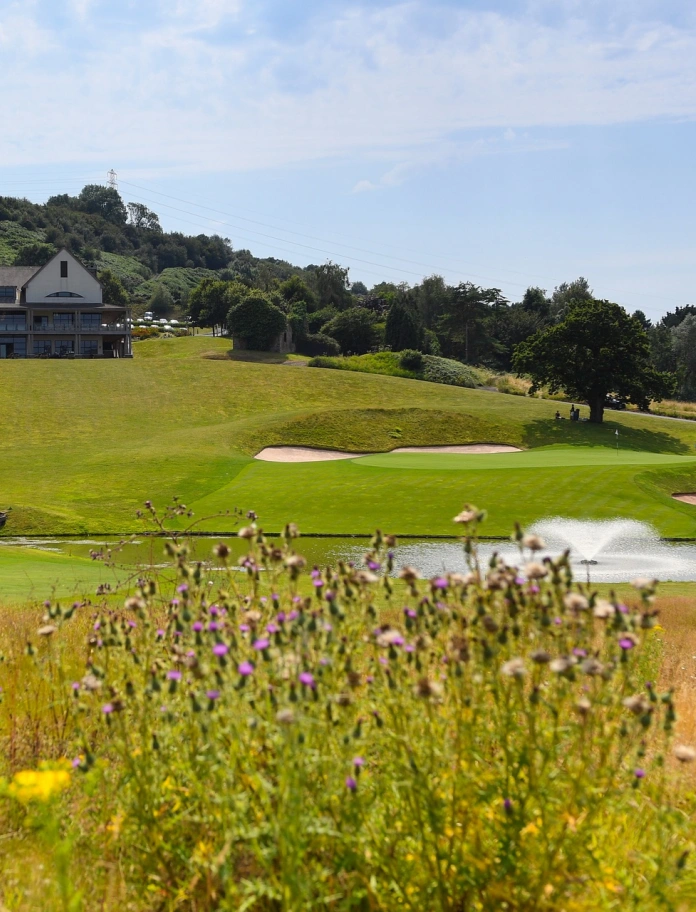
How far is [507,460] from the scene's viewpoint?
138ft

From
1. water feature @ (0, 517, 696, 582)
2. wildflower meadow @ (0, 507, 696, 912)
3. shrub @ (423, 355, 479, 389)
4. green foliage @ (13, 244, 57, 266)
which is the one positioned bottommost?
water feature @ (0, 517, 696, 582)

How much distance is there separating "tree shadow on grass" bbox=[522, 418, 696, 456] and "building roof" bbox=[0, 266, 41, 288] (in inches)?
2530

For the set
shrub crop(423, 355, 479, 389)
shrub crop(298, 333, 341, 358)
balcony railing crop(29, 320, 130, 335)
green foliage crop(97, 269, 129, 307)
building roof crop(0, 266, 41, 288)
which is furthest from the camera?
green foliage crop(97, 269, 129, 307)

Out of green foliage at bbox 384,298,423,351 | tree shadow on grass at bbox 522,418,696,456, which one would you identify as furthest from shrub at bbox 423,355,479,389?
tree shadow on grass at bbox 522,418,696,456

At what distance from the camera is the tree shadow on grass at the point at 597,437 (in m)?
53.5

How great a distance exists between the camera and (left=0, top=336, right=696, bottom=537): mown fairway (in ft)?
105

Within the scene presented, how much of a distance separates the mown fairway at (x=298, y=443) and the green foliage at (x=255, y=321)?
67.5 feet

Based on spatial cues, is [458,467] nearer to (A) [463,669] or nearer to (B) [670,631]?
(B) [670,631]

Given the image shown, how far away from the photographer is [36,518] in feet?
99.3

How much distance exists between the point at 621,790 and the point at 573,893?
0.53 meters

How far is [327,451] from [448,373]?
3801 centimetres

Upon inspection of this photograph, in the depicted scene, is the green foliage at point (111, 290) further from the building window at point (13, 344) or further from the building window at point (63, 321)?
the building window at point (13, 344)

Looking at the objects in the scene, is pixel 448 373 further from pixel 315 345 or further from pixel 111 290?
pixel 111 290

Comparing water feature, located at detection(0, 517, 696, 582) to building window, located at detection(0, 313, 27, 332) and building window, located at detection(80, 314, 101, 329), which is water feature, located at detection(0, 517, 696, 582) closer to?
building window, located at detection(80, 314, 101, 329)
